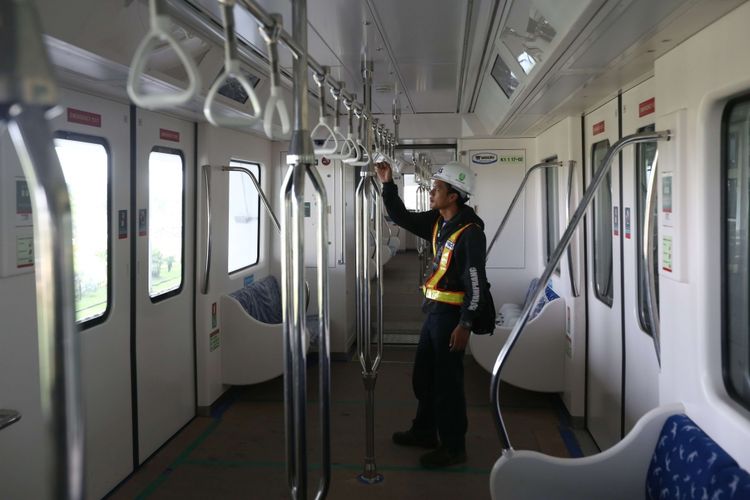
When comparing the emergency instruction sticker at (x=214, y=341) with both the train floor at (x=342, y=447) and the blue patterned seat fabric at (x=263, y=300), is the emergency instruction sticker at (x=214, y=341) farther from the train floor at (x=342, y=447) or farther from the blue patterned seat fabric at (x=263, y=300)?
the train floor at (x=342, y=447)

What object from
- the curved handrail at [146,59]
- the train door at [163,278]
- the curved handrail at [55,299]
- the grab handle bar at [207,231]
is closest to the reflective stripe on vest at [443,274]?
the grab handle bar at [207,231]

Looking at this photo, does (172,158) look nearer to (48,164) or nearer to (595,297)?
(595,297)

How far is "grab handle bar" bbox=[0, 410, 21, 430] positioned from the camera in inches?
74.7

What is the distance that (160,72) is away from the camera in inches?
117

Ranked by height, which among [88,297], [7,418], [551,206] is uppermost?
[551,206]

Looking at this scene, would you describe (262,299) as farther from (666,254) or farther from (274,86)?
(274,86)

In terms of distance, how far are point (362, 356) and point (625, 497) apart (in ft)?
4.62

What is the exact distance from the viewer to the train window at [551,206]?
18.1 ft

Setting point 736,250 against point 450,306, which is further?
point 450,306

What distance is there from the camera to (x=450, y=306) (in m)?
3.77

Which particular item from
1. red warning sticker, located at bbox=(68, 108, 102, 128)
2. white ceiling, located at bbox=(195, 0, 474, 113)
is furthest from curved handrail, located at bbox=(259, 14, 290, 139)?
red warning sticker, located at bbox=(68, 108, 102, 128)

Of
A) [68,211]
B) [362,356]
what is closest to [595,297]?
[362,356]

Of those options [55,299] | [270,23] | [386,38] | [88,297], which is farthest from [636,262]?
[55,299]

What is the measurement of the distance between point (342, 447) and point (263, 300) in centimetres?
192
